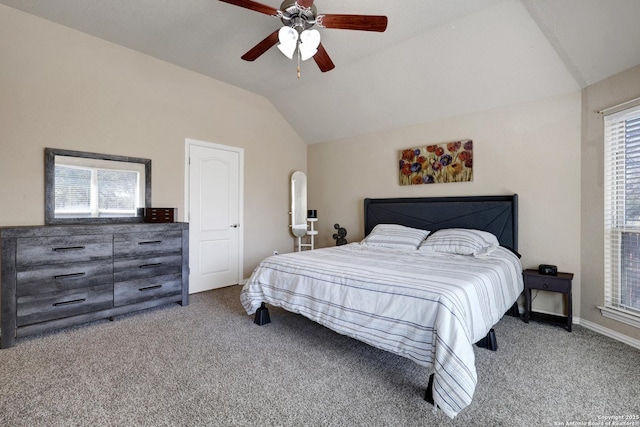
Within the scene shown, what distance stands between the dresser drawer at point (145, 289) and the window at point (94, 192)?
852mm

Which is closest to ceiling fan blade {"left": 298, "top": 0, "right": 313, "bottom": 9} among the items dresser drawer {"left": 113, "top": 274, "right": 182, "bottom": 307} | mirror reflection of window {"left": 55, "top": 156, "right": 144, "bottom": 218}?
mirror reflection of window {"left": 55, "top": 156, "right": 144, "bottom": 218}

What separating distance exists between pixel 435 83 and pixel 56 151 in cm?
420

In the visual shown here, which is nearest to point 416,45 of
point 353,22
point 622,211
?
point 353,22

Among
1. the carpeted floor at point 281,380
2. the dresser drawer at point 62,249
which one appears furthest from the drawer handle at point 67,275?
the carpeted floor at point 281,380

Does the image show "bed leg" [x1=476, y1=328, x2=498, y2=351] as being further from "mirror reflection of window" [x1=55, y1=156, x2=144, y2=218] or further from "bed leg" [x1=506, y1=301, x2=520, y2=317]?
"mirror reflection of window" [x1=55, y1=156, x2=144, y2=218]

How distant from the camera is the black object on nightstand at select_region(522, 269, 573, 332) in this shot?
280 centimetres

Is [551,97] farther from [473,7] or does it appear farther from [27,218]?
[27,218]

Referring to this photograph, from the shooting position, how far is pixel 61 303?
9.03ft

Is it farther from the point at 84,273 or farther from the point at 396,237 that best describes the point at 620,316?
the point at 84,273

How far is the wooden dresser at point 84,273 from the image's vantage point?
8.32 feet

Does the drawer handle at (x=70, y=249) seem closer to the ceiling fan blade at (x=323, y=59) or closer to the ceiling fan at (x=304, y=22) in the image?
the ceiling fan at (x=304, y=22)

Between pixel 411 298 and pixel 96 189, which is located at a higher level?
pixel 96 189

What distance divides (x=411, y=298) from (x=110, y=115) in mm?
3735

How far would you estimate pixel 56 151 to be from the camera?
3039mm
